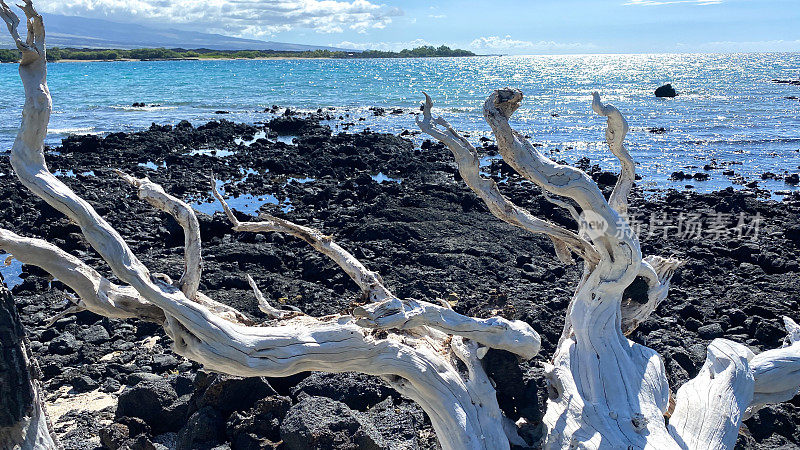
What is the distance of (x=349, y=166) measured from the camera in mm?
20375

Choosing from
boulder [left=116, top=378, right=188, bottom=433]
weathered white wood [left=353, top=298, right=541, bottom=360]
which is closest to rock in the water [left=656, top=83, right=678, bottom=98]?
weathered white wood [left=353, top=298, right=541, bottom=360]

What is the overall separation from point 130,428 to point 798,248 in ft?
38.1

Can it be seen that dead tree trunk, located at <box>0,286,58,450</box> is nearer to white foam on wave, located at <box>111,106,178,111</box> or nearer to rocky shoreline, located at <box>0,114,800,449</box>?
rocky shoreline, located at <box>0,114,800,449</box>

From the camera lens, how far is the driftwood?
4367mm

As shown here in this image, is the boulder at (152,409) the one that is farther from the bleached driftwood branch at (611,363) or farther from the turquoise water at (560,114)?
the turquoise water at (560,114)

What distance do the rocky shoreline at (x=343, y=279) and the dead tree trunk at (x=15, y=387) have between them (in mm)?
1684

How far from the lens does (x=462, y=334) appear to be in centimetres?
502

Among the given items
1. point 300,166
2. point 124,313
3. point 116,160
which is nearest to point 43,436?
point 124,313

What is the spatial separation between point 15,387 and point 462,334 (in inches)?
116

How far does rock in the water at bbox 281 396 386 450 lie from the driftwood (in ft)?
1.80

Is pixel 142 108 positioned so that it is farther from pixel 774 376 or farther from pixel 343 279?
pixel 774 376

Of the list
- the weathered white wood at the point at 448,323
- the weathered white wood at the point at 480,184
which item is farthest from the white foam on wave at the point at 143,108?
the weathered white wood at the point at 448,323

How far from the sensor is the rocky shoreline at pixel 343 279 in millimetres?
5664

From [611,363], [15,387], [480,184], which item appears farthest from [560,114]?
[15,387]
